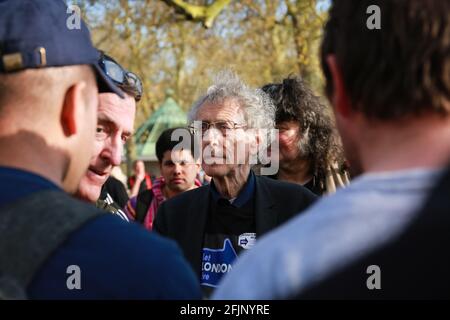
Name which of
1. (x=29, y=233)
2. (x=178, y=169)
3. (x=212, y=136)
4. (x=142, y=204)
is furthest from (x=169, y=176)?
(x=29, y=233)

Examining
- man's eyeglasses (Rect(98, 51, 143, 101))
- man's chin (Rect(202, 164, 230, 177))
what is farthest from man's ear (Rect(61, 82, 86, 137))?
man's chin (Rect(202, 164, 230, 177))

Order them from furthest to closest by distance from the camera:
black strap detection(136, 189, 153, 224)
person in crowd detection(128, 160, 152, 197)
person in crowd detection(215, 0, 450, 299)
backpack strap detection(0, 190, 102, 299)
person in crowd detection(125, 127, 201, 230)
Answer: person in crowd detection(128, 160, 152, 197) → person in crowd detection(125, 127, 201, 230) → black strap detection(136, 189, 153, 224) → backpack strap detection(0, 190, 102, 299) → person in crowd detection(215, 0, 450, 299)

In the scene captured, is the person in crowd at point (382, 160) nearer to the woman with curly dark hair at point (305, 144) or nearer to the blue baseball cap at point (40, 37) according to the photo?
the blue baseball cap at point (40, 37)

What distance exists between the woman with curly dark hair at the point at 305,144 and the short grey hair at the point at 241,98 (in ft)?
1.18

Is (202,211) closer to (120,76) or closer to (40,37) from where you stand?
(120,76)

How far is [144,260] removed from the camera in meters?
1.50

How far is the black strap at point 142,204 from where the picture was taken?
612 centimetres

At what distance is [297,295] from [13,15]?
3.30 feet

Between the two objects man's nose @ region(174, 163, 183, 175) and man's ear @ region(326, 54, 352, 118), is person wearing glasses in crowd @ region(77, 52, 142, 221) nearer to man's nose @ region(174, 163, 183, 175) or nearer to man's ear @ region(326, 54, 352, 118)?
man's ear @ region(326, 54, 352, 118)

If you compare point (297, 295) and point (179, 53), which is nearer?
point (297, 295)

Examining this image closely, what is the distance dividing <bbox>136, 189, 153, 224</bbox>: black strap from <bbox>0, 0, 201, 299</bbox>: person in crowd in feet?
14.0

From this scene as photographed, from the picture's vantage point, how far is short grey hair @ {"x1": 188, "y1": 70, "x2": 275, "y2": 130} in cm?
428

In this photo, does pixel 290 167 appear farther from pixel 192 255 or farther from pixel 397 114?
pixel 397 114
